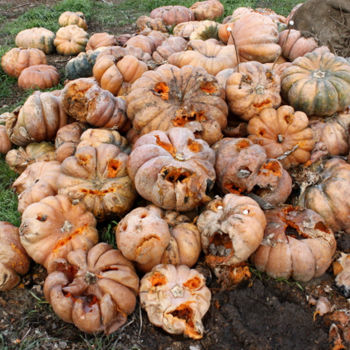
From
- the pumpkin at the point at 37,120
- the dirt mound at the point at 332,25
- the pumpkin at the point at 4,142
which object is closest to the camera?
the pumpkin at the point at 37,120

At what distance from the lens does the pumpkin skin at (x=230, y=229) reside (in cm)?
305

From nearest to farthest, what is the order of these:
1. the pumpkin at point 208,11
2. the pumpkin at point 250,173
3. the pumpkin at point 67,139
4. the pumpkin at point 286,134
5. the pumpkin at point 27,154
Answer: the pumpkin at point 250,173, the pumpkin at point 286,134, the pumpkin at point 67,139, the pumpkin at point 27,154, the pumpkin at point 208,11

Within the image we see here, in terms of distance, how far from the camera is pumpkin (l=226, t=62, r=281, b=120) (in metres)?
4.07

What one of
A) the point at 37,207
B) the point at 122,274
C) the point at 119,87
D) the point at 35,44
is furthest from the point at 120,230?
the point at 35,44

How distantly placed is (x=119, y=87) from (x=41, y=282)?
8.79ft

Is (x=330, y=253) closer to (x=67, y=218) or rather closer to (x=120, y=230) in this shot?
(x=120, y=230)

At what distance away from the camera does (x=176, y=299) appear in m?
2.87

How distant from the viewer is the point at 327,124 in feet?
13.8

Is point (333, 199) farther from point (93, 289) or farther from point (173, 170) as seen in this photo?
point (93, 289)

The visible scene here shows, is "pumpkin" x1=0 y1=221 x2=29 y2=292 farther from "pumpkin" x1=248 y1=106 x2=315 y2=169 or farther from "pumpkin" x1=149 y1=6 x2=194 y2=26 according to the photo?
"pumpkin" x1=149 y1=6 x2=194 y2=26

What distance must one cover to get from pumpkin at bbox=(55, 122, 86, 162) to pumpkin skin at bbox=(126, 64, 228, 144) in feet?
2.05

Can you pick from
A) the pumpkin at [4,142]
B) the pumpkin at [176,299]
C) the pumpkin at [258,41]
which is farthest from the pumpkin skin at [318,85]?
the pumpkin at [4,142]

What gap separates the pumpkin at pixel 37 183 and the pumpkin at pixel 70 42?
14.8 ft

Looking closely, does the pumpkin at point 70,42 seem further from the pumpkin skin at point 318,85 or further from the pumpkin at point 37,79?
the pumpkin skin at point 318,85
